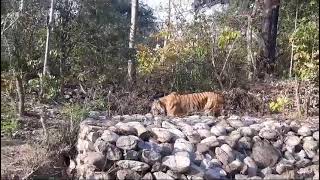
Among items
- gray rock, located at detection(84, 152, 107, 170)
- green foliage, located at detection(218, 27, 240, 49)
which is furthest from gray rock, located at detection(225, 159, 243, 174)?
green foliage, located at detection(218, 27, 240, 49)

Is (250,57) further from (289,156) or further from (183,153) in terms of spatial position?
(183,153)

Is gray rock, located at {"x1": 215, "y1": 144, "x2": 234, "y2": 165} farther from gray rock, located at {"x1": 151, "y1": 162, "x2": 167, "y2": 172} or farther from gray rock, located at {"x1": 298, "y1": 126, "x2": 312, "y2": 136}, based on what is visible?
gray rock, located at {"x1": 298, "y1": 126, "x2": 312, "y2": 136}

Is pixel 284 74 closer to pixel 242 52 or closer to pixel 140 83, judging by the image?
pixel 242 52

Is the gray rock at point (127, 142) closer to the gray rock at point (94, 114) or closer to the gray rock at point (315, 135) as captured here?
the gray rock at point (94, 114)

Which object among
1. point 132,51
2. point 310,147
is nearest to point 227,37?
point 132,51

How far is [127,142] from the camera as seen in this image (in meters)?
5.83

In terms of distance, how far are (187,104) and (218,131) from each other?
1161 millimetres

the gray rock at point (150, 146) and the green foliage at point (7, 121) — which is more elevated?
the green foliage at point (7, 121)

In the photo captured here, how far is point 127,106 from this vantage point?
7.83 metres

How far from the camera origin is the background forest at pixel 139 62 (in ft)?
25.3

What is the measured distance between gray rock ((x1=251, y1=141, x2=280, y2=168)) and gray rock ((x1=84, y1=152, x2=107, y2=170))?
1.93 metres

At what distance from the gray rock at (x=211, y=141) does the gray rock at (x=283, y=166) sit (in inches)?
31.7

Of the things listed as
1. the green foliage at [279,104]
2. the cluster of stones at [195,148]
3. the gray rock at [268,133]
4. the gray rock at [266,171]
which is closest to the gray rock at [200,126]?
the cluster of stones at [195,148]

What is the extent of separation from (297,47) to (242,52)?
3199 millimetres
